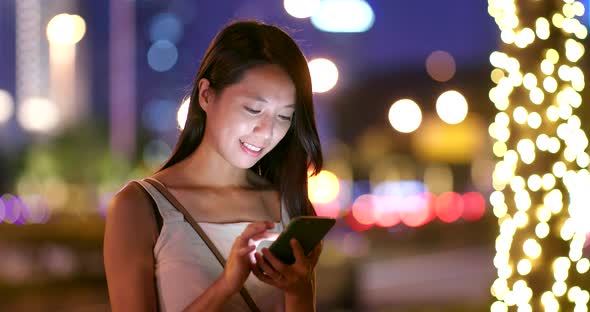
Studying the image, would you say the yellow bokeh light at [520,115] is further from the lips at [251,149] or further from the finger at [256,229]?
the finger at [256,229]

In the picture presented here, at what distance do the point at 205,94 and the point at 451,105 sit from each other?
30.1 m

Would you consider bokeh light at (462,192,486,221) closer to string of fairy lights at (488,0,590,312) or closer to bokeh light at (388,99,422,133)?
bokeh light at (388,99,422,133)

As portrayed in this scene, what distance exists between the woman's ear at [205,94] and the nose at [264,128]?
0.68ft

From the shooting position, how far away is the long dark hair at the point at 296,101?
3.10 m

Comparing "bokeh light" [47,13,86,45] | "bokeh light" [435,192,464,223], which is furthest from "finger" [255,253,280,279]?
"bokeh light" [435,192,464,223]

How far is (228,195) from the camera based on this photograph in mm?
3197

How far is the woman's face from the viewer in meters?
3.03

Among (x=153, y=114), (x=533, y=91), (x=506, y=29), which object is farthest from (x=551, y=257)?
(x=153, y=114)

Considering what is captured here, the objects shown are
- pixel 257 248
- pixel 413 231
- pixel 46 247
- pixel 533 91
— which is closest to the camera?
pixel 257 248

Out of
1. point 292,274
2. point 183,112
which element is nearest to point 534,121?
point 183,112

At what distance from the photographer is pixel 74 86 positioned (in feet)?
186

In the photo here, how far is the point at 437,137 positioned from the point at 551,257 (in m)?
45.4

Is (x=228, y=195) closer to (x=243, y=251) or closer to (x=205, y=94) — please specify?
(x=205, y=94)

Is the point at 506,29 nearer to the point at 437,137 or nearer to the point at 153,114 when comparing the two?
the point at 437,137
